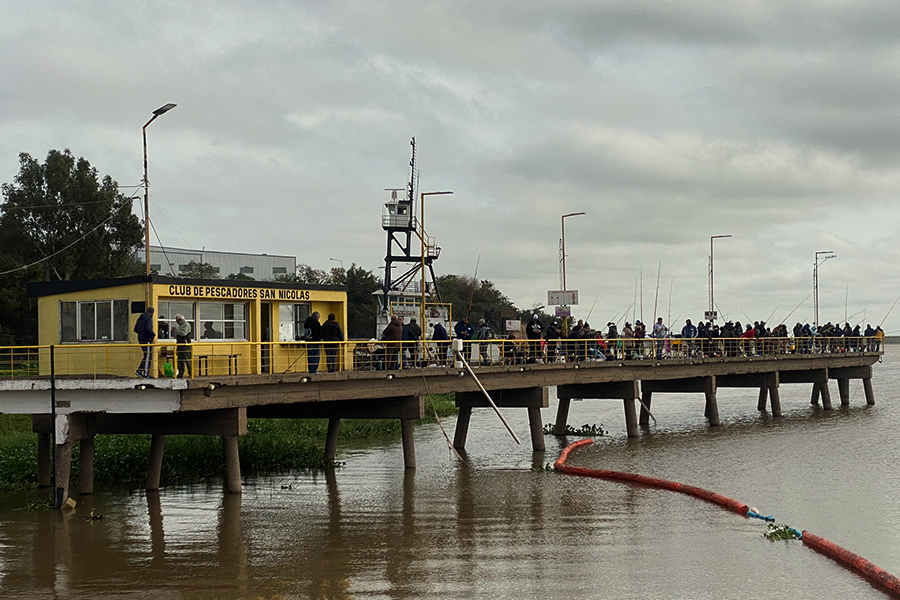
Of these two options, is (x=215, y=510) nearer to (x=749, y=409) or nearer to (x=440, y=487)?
(x=440, y=487)

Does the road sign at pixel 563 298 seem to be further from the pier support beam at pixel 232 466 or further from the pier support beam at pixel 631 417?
the pier support beam at pixel 232 466

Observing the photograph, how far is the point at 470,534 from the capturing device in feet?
61.7

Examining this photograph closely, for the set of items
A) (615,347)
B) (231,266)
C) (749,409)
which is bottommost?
(749,409)

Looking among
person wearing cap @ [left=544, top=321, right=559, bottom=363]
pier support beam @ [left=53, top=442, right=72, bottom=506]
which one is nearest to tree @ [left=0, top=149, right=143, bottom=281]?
person wearing cap @ [left=544, top=321, right=559, bottom=363]

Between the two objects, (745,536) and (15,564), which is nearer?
(15,564)

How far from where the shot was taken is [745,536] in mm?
18312

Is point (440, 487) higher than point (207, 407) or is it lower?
lower

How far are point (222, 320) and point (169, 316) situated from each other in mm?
1659

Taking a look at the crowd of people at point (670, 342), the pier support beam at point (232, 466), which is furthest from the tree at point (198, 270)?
the pier support beam at point (232, 466)

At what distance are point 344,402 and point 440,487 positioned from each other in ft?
11.7

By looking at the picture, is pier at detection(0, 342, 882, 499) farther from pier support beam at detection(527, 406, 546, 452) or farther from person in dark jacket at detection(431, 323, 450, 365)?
person in dark jacket at detection(431, 323, 450, 365)

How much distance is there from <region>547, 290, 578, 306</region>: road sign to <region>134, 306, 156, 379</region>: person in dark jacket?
21084mm

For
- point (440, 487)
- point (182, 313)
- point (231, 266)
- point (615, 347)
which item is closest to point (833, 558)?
point (440, 487)

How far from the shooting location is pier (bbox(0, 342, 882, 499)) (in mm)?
20672
